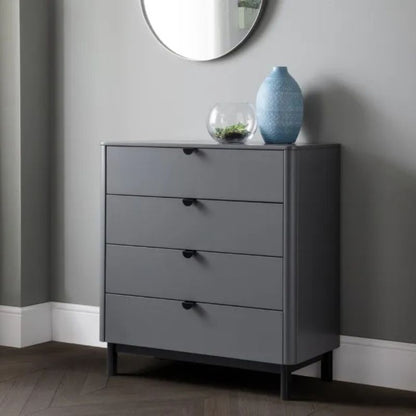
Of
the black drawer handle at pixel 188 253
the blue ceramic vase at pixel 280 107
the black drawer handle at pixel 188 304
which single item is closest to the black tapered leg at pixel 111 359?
the black drawer handle at pixel 188 304

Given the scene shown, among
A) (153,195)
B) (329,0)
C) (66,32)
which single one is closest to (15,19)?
(66,32)

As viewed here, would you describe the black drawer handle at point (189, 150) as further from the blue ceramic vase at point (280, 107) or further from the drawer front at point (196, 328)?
the drawer front at point (196, 328)

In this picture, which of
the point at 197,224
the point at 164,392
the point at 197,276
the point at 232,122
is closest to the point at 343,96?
the point at 232,122

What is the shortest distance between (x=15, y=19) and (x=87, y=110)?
1.59ft

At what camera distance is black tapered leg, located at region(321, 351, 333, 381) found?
365cm

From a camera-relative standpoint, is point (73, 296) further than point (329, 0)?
Yes

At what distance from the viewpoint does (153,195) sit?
3562 mm

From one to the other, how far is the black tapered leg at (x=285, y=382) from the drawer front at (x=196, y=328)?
0.05 meters

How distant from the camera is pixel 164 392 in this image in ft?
11.5

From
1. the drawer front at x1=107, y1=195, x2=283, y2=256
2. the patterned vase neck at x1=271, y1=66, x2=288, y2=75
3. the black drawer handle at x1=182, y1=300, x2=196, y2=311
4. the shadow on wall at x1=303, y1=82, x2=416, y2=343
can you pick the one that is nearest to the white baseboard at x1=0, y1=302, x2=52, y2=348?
the drawer front at x1=107, y1=195, x2=283, y2=256

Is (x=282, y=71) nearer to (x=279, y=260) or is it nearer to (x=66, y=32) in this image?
(x=279, y=260)

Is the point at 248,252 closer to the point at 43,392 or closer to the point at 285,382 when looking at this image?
the point at 285,382

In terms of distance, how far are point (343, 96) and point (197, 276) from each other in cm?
86

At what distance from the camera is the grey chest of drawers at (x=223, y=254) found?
3350 mm
